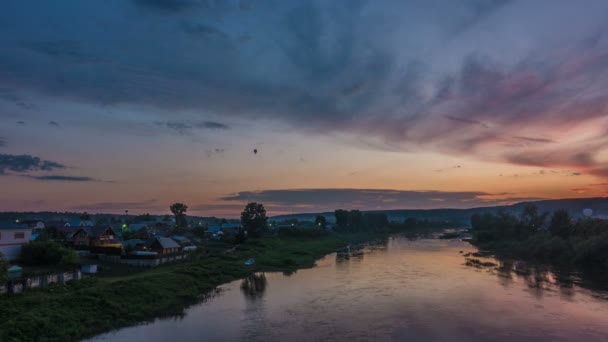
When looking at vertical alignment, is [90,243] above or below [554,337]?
above

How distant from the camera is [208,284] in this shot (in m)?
43.4

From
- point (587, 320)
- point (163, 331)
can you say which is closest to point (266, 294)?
point (163, 331)

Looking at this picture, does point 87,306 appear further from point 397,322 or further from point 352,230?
point 352,230

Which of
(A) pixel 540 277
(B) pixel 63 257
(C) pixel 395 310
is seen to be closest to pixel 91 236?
(B) pixel 63 257

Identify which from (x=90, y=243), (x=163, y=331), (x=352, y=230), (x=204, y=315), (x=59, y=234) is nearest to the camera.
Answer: (x=163, y=331)

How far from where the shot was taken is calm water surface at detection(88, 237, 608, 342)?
26.1 meters

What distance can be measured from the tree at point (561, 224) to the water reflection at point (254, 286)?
194 feet

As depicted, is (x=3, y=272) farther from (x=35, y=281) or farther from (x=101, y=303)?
(x=101, y=303)

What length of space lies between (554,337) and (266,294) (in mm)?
25026

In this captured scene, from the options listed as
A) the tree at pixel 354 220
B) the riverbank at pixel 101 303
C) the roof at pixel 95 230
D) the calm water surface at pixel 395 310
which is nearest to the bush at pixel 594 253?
the calm water surface at pixel 395 310

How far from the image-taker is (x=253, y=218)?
101m

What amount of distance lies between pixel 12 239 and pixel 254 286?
26294 millimetres

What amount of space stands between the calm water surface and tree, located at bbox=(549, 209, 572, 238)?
28.5 meters

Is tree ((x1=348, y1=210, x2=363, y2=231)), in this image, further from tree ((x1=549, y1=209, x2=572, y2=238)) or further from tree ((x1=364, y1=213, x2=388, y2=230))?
tree ((x1=549, y1=209, x2=572, y2=238))
